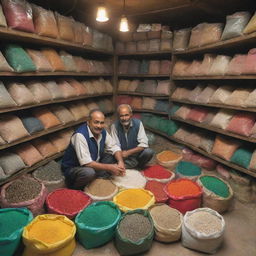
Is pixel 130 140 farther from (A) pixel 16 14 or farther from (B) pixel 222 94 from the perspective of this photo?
(A) pixel 16 14

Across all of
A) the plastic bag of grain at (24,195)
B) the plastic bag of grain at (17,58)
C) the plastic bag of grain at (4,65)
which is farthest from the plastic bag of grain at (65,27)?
the plastic bag of grain at (24,195)

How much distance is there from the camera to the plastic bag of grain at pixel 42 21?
2.53m

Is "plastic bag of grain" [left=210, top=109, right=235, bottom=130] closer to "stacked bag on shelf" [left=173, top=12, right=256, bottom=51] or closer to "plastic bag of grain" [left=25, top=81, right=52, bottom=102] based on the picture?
"stacked bag on shelf" [left=173, top=12, right=256, bottom=51]

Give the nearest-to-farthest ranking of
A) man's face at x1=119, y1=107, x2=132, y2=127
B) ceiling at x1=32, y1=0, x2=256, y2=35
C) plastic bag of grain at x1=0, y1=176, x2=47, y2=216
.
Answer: plastic bag of grain at x1=0, y1=176, x2=47, y2=216
man's face at x1=119, y1=107, x2=132, y2=127
ceiling at x1=32, y1=0, x2=256, y2=35

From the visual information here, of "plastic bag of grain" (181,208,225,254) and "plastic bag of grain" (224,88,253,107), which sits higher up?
"plastic bag of grain" (224,88,253,107)

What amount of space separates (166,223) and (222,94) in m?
1.81

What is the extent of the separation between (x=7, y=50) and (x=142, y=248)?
2318 millimetres

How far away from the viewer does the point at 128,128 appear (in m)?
2.89

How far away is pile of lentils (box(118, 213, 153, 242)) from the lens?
1.74 m

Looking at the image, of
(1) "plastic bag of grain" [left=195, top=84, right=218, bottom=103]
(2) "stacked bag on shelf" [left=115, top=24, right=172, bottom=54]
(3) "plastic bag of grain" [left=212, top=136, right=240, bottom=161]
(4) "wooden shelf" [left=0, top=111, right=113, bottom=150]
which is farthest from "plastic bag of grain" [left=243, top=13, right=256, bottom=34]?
(4) "wooden shelf" [left=0, top=111, right=113, bottom=150]

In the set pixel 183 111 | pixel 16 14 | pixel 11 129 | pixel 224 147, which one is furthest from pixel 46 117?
pixel 224 147

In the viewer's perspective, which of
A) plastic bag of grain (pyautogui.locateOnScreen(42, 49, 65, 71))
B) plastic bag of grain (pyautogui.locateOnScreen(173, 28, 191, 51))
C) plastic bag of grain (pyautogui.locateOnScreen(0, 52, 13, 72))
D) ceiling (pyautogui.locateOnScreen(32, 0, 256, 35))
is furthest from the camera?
plastic bag of grain (pyautogui.locateOnScreen(173, 28, 191, 51))

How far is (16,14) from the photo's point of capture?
2.21m

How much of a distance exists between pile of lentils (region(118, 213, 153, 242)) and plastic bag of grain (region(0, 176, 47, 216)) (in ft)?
2.60
